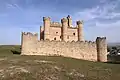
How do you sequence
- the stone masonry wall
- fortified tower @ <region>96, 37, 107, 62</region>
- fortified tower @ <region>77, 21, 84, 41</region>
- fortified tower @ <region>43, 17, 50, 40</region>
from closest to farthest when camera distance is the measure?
1. the stone masonry wall
2. fortified tower @ <region>96, 37, 107, 62</region>
3. fortified tower @ <region>43, 17, 50, 40</region>
4. fortified tower @ <region>77, 21, 84, 41</region>

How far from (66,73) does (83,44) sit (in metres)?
17.7

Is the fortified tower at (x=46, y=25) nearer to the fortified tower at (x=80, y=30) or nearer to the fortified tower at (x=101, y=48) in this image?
the fortified tower at (x=80, y=30)

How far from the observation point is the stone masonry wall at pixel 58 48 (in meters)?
41.2

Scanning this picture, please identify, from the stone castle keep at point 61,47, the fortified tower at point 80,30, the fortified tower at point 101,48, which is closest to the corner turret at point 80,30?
the fortified tower at point 80,30

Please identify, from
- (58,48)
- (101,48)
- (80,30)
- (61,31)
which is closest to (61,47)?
(58,48)

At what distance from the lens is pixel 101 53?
145ft

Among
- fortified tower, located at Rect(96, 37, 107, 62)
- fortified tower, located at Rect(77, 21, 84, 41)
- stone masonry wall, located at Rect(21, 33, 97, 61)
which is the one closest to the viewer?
stone masonry wall, located at Rect(21, 33, 97, 61)

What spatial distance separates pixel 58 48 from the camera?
42188 mm

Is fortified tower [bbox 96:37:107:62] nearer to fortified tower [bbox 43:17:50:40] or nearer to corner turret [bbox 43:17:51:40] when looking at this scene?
corner turret [bbox 43:17:51:40]

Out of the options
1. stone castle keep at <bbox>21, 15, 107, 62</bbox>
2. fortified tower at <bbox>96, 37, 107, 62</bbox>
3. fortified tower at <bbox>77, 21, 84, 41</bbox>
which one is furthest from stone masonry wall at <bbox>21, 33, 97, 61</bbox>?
fortified tower at <bbox>77, 21, 84, 41</bbox>

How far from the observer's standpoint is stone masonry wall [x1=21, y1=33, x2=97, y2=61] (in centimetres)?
4119

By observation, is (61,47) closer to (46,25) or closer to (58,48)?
(58,48)

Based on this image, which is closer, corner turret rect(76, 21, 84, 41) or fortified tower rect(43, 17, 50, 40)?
fortified tower rect(43, 17, 50, 40)

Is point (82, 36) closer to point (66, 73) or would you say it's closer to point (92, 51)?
point (92, 51)
